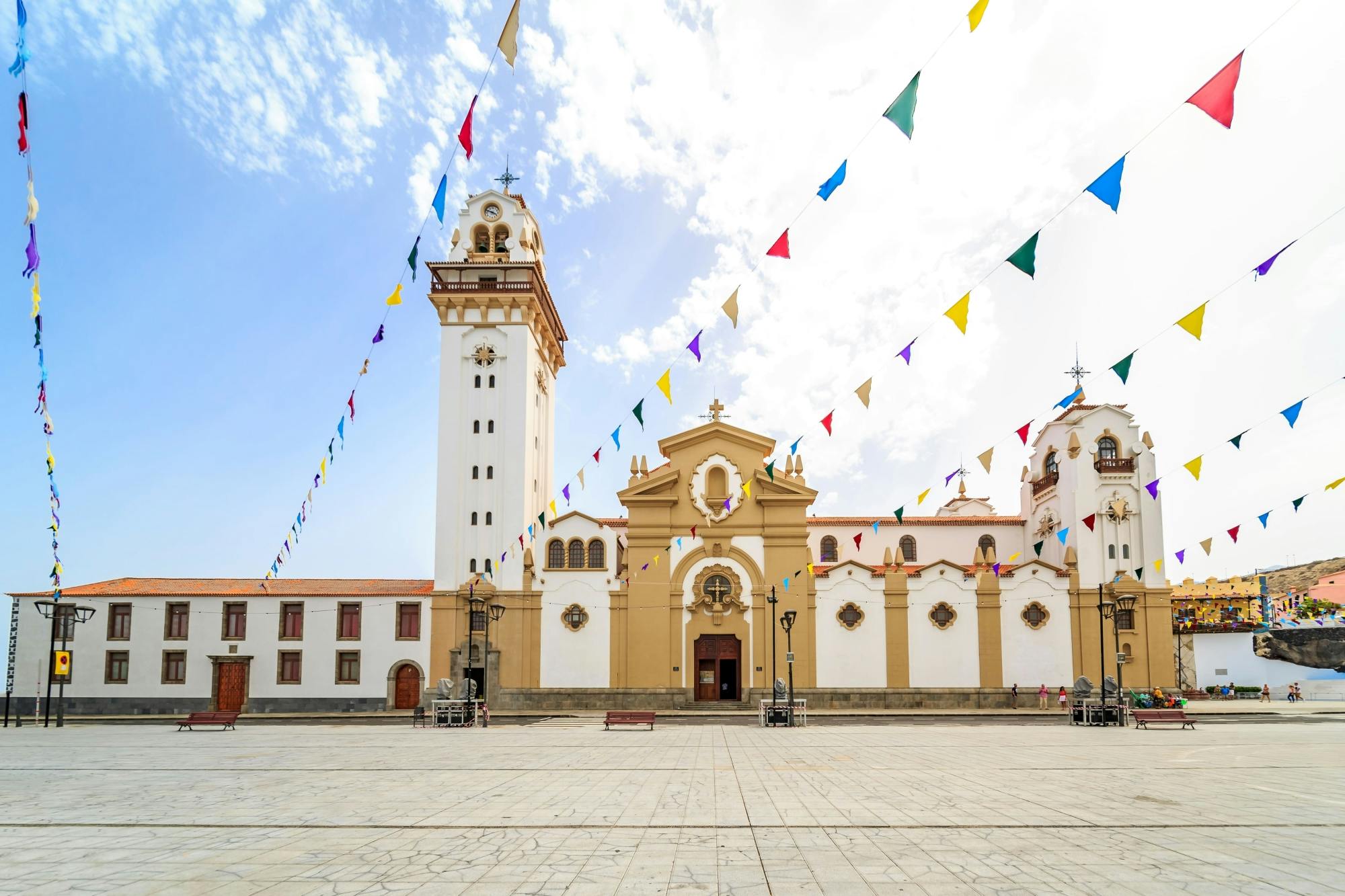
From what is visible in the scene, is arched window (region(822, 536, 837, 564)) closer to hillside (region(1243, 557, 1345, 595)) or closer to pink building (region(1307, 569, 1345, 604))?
pink building (region(1307, 569, 1345, 604))

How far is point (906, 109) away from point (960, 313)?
503 centimetres

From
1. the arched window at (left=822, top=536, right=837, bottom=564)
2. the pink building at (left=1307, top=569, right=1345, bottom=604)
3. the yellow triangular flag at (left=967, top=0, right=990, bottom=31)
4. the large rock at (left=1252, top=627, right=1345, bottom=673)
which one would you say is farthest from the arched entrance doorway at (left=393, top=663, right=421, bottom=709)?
the pink building at (left=1307, top=569, right=1345, bottom=604)

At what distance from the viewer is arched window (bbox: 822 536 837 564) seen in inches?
2178

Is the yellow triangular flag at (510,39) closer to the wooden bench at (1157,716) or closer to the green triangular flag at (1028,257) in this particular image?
the green triangular flag at (1028,257)

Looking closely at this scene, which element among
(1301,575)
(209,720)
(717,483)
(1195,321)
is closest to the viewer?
(1195,321)

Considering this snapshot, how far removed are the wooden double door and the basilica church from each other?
0.31ft

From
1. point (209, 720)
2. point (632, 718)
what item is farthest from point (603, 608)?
point (209, 720)

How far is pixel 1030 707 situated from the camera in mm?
45594

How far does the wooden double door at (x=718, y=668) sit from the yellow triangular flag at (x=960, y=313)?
106 ft

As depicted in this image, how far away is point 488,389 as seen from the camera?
48875 millimetres

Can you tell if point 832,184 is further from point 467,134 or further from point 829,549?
point 829,549

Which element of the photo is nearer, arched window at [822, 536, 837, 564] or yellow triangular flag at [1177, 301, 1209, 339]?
yellow triangular flag at [1177, 301, 1209, 339]

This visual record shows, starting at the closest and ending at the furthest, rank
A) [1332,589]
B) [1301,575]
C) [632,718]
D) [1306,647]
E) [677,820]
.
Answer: [677,820] < [632,718] < [1306,647] < [1332,589] < [1301,575]

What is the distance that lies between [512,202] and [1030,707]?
35396 millimetres
